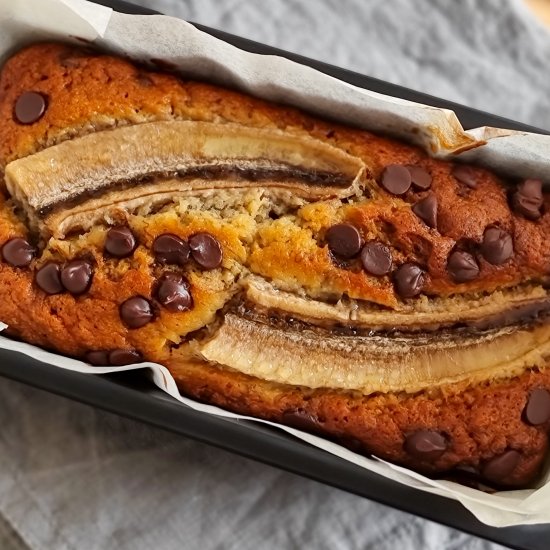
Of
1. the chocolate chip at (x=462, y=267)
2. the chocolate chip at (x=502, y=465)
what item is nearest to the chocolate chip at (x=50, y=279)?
the chocolate chip at (x=462, y=267)

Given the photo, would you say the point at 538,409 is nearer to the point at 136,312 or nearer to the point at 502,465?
the point at 502,465

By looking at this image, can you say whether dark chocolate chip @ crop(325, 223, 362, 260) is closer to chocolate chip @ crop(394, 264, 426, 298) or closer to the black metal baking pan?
chocolate chip @ crop(394, 264, 426, 298)

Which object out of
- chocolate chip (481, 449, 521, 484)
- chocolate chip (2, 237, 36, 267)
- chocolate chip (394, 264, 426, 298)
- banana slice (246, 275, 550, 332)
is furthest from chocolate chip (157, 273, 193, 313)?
chocolate chip (481, 449, 521, 484)

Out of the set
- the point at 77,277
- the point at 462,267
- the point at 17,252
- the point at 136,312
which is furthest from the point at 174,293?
the point at 462,267

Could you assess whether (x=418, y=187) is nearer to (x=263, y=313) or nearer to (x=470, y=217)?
(x=470, y=217)

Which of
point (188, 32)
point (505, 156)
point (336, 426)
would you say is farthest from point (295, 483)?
point (188, 32)

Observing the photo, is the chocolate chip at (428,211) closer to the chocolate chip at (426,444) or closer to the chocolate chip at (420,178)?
the chocolate chip at (420,178)
